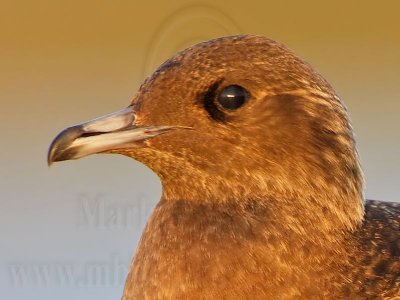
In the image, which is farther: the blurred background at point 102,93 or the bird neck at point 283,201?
the blurred background at point 102,93

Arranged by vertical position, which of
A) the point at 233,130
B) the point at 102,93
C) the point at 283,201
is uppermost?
the point at 102,93

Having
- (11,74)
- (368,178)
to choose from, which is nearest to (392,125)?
(368,178)

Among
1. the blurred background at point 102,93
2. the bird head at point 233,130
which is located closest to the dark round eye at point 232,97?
the bird head at point 233,130

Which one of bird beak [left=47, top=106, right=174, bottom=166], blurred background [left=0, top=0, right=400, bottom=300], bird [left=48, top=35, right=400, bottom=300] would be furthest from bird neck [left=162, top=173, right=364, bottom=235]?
blurred background [left=0, top=0, right=400, bottom=300]

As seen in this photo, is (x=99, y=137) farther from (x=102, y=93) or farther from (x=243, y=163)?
(x=102, y=93)

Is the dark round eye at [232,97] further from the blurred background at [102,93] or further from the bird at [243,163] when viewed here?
the blurred background at [102,93]

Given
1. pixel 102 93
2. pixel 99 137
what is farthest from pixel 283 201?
pixel 102 93

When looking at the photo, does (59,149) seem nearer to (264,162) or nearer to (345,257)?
(264,162)
